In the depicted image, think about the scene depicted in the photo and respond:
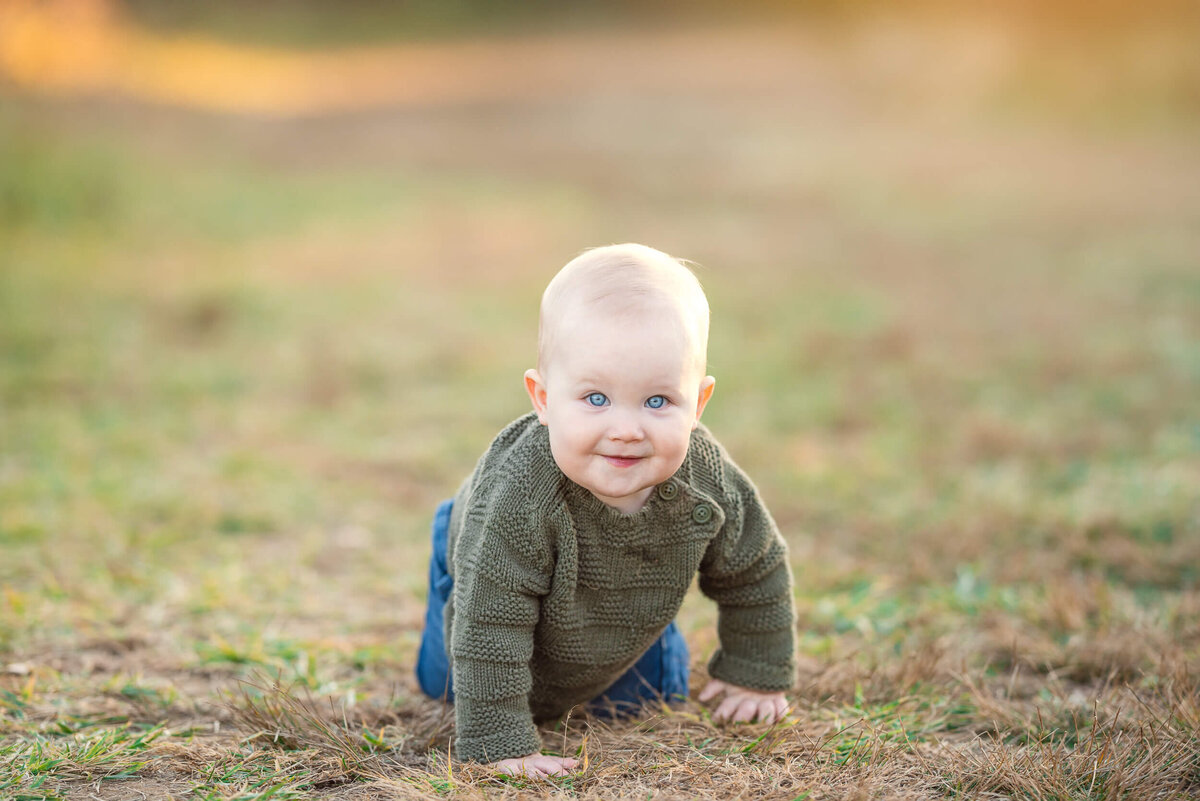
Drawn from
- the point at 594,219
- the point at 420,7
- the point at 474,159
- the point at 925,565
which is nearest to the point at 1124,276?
the point at 594,219

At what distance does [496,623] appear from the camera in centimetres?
233

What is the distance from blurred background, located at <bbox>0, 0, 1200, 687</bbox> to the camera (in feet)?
12.8

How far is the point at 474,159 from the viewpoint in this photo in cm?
1407

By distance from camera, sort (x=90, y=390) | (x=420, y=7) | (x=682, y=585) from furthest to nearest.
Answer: (x=420, y=7) → (x=90, y=390) → (x=682, y=585)

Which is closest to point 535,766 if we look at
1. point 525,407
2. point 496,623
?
point 496,623

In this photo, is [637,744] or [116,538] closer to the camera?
[637,744]

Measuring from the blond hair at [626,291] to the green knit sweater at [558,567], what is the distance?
28 centimetres

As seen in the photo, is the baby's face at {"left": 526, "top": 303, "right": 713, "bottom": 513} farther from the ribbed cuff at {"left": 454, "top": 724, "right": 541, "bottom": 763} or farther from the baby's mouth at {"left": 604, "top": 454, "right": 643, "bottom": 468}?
the ribbed cuff at {"left": 454, "top": 724, "right": 541, "bottom": 763}

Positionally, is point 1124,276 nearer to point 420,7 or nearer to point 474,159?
point 474,159

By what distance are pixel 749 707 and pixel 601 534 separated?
636 millimetres

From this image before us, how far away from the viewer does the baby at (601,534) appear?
7.14ft

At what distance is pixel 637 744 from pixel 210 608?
5.44 feet

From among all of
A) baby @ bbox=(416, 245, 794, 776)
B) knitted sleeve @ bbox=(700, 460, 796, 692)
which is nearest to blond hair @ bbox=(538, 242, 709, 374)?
baby @ bbox=(416, 245, 794, 776)

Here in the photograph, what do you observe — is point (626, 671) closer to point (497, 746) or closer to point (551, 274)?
point (497, 746)
